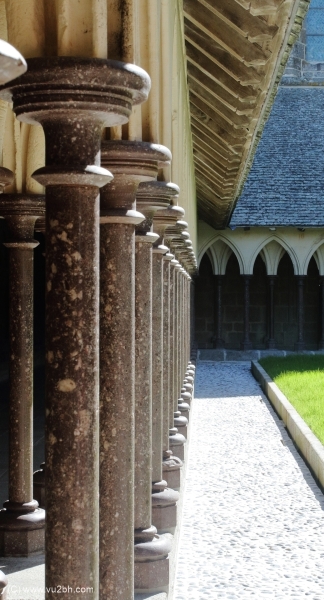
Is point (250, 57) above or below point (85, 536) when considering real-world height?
above

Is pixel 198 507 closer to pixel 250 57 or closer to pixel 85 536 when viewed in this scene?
pixel 250 57

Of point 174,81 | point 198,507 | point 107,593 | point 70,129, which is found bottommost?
point 198,507

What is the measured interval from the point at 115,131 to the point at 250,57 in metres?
3.92

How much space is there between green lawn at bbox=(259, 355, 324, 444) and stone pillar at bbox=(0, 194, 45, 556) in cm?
499

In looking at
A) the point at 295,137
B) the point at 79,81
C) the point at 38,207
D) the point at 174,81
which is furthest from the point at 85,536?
the point at 295,137

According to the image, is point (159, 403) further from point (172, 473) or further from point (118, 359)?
point (118, 359)

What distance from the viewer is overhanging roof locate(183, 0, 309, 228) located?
22.2 feet

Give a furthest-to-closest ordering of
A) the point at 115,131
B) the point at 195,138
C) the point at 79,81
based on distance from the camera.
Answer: the point at 195,138
the point at 115,131
the point at 79,81

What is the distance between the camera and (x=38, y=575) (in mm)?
4770

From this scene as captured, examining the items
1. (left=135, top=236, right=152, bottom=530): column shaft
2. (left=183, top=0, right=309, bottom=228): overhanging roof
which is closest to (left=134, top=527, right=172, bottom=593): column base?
(left=135, top=236, right=152, bottom=530): column shaft

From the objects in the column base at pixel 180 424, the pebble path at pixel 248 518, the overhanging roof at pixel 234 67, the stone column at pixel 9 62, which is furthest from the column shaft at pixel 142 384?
the column base at pixel 180 424

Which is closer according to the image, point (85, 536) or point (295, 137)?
point (85, 536)

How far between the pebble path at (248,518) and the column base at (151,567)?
830mm

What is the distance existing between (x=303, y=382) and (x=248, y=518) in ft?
25.9
